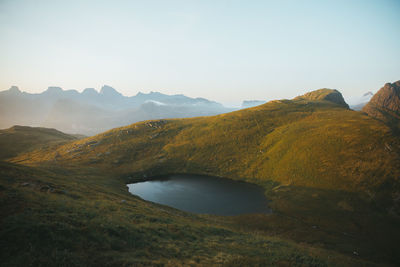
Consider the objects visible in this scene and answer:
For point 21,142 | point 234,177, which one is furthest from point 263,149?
point 21,142

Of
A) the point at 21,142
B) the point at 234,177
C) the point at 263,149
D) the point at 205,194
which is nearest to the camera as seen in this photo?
the point at 205,194

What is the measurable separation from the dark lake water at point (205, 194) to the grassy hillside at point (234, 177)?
5.07 m

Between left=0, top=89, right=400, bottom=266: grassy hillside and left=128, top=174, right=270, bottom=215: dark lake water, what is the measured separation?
507 cm

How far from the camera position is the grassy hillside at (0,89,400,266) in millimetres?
17781

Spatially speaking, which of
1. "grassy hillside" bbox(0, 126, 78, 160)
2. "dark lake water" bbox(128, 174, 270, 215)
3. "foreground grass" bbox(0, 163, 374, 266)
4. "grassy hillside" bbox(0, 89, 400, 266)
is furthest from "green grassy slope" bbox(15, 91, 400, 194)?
"foreground grass" bbox(0, 163, 374, 266)

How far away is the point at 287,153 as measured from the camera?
259 feet

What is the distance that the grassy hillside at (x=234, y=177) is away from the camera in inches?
700

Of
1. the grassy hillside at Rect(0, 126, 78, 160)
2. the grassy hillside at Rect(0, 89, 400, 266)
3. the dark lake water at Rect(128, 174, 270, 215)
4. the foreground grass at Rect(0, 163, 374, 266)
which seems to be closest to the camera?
the foreground grass at Rect(0, 163, 374, 266)

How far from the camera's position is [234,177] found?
259 feet

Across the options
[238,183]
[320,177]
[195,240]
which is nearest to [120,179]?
[238,183]

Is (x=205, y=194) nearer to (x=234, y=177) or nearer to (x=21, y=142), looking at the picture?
(x=234, y=177)

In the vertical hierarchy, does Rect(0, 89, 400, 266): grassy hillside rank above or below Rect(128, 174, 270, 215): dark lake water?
above

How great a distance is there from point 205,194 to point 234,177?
19.8 meters

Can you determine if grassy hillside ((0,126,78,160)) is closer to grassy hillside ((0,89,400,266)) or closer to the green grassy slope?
grassy hillside ((0,89,400,266))
